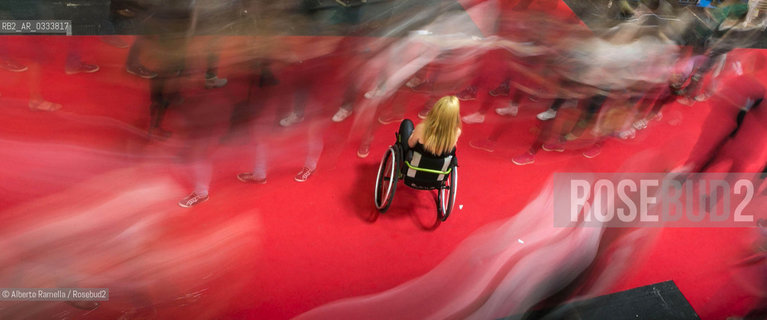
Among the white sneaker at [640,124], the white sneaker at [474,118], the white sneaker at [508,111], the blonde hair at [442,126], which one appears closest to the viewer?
the blonde hair at [442,126]

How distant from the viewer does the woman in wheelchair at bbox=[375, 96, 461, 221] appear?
2756 mm

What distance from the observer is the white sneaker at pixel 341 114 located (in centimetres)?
387

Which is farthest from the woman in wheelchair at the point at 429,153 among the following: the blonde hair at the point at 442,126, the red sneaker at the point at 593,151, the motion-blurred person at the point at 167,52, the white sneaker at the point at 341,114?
the motion-blurred person at the point at 167,52

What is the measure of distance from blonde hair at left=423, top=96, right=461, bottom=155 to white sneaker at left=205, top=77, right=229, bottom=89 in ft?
6.44

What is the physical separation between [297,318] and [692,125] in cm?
405

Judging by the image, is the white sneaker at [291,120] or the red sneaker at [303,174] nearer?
the red sneaker at [303,174]

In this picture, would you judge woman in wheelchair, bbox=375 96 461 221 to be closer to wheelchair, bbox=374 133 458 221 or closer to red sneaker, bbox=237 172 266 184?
wheelchair, bbox=374 133 458 221

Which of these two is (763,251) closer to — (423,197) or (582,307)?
(582,307)

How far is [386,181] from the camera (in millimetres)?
3412

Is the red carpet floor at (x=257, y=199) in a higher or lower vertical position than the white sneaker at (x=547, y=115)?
lower

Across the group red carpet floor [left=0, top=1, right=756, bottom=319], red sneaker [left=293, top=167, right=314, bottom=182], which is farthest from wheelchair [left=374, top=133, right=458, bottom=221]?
red sneaker [left=293, top=167, right=314, bottom=182]
